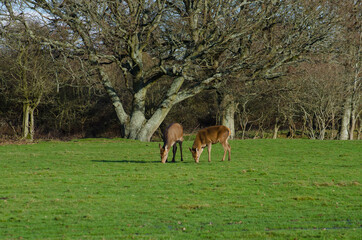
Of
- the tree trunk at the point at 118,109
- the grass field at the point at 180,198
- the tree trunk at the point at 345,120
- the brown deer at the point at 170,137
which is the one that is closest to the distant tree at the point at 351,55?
the tree trunk at the point at 345,120

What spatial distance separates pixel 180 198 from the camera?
1285cm

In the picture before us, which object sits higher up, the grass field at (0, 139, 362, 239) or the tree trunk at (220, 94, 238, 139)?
the tree trunk at (220, 94, 238, 139)

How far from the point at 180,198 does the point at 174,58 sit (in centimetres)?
2384

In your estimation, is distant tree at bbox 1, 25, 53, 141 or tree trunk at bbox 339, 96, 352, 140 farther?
tree trunk at bbox 339, 96, 352, 140

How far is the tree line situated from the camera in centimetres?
3200

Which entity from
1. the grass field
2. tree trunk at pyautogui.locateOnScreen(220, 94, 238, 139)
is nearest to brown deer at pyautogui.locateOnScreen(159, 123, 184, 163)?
the grass field

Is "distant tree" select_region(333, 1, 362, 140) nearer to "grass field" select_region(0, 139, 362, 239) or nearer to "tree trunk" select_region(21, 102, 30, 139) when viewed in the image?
"grass field" select_region(0, 139, 362, 239)

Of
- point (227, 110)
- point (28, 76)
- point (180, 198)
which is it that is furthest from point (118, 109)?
point (180, 198)

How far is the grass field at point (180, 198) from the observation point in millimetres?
9680

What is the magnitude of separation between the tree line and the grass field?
11945mm

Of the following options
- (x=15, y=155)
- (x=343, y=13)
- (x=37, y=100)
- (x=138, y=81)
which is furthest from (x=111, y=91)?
(x=343, y=13)

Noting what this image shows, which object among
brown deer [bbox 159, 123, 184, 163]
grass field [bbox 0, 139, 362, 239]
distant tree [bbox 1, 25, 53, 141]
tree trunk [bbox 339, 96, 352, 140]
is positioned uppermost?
distant tree [bbox 1, 25, 53, 141]

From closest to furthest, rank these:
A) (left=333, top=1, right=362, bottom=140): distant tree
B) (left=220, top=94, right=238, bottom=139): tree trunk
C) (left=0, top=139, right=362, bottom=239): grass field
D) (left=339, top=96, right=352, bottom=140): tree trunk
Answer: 1. (left=0, top=139, right=362, bottom=239): grass field
2. (left=333, top=1, right=362, bottom=140): distant tree
3. (left=220, top=94, right=238, bottom=139): tree trunk
4. (left=339, top=96, right=352, bottom=140): tree trunk

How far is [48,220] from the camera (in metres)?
10.4
